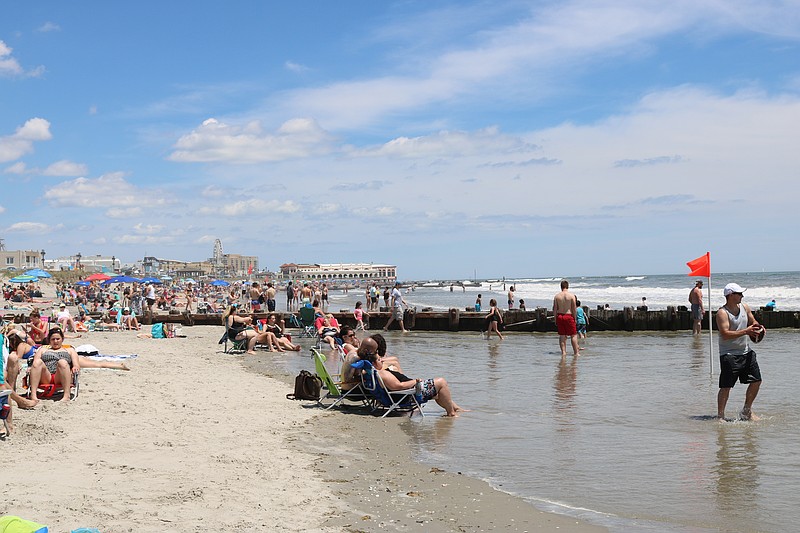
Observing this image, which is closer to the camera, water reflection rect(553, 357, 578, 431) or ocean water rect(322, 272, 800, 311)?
water reflection rect(553, 357, 578, 431)

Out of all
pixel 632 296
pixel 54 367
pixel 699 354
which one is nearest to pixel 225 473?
pixel 54 367

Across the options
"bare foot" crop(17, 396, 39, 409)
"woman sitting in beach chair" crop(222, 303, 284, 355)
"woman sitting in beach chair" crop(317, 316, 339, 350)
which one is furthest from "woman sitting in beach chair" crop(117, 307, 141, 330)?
"bare foot" crop(17, 396, 39, 409)

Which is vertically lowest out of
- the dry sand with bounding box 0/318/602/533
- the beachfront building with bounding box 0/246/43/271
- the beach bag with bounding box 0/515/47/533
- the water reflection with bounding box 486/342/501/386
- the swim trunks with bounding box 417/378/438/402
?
the water reflection with bounding box 486/342/501/386

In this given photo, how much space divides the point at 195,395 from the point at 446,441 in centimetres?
374

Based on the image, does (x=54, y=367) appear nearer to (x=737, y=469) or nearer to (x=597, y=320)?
(x=737, y=469)

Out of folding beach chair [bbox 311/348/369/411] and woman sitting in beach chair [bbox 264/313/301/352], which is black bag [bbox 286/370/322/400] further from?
woman sitting in beach chair [bbox 264/313/301/352]

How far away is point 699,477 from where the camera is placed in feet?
20.4

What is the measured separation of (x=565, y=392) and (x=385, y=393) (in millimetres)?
3285

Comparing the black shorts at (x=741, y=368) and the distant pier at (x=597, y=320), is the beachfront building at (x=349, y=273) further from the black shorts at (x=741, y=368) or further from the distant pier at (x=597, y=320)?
the black shorts at (x=741, y=368)

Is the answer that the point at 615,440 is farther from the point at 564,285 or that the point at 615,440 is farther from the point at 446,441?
the point at 564,285

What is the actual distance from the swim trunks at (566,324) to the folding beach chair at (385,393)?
285 inches

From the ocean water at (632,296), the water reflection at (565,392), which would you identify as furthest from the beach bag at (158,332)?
the ocean water at (632,296)

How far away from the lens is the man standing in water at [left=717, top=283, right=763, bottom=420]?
8.05m

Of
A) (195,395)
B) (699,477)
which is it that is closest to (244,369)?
(195,395)
